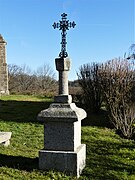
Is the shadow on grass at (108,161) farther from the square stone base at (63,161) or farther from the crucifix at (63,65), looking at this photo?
the crucifix at (63,65)

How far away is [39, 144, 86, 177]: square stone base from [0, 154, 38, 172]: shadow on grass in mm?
323

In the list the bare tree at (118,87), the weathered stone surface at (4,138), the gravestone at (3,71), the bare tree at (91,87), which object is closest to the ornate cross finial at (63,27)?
the weathered stone surface at (4,138)

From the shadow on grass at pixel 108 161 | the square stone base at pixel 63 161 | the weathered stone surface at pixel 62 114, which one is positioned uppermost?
the weathered stone surface at pixel 62 114

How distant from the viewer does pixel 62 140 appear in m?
5.69

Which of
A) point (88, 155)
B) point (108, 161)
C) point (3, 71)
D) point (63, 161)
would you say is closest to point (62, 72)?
point (63, 161)

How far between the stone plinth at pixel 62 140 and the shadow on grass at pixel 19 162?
32cm

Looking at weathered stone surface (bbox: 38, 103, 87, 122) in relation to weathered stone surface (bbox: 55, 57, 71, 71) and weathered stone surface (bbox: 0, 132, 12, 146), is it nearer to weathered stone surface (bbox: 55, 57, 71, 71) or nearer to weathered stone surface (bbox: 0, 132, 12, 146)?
weathered stone surface (bbox: 55, 57, 71, 71)

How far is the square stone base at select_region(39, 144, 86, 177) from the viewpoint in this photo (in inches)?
219

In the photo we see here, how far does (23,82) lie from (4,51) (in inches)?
301

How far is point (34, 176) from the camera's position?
5.51m

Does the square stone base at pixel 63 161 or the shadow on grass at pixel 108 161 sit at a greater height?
the square stone base at pixel 63 161

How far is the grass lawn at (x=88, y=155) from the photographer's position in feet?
18.7

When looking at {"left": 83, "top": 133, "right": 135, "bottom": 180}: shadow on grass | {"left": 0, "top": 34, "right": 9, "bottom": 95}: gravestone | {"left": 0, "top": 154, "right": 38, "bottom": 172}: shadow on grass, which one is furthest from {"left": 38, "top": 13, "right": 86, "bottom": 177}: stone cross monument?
{"left": 0, "top": 34, "right": 9, "bottom": 95}: gravestone

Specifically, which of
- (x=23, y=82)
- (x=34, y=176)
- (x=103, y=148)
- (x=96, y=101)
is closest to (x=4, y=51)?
(x=23, y=82)
